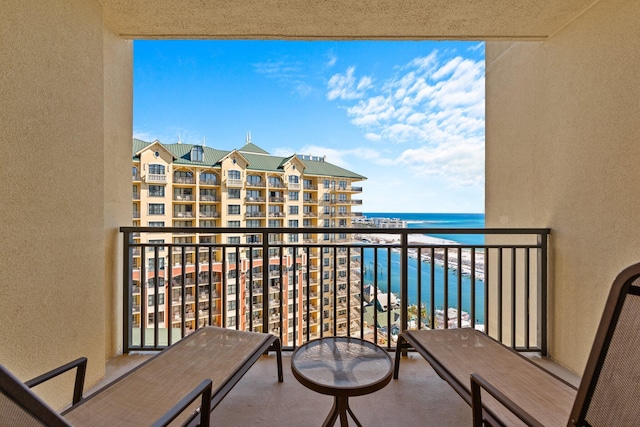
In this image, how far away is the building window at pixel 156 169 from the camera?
9.31 meters

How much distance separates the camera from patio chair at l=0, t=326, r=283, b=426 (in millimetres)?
696

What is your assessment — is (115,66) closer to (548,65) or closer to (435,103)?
(548,65)

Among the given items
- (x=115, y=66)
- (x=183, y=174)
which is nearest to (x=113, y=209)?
(x=115, y=66)

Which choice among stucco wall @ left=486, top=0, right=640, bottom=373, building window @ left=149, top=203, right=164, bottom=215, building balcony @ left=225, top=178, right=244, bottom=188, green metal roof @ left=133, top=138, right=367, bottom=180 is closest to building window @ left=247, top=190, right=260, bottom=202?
building balcony @ left=225, top=178, right=244, bottom=188

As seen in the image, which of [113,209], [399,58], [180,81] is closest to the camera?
[113,209]

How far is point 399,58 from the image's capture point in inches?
837

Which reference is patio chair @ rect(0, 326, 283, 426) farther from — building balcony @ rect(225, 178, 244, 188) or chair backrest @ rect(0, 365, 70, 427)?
building balcony @ rect(225, 178, 244, 188)

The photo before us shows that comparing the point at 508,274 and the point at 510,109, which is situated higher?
the point at 510,109

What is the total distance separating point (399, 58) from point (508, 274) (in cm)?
2193

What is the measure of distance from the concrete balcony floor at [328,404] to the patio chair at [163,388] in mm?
185

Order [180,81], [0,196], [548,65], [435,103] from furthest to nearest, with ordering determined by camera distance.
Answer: [435,103]
[180,81]
[548,65]
[0,196]

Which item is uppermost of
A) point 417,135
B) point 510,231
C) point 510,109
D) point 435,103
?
point 435,103

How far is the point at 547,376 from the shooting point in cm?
160

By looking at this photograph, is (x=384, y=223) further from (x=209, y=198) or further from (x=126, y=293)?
(x=209, y=198)
